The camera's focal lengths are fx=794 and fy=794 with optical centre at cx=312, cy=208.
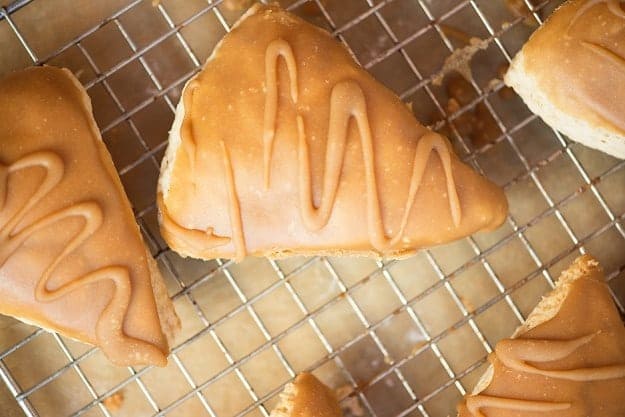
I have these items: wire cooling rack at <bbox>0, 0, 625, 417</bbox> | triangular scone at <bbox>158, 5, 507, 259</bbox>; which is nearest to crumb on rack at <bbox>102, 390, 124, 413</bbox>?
wire cooling rack at <bbox>0, 0, 625, 417</bbox>

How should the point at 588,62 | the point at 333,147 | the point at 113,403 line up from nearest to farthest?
1. the point at 333,147
2. the point at 588,62
3. the point at 113,403

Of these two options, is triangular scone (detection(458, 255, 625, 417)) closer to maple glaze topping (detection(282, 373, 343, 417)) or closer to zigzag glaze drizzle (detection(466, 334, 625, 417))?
zigzag glaze drizzle (detection(466, 334, 625, 417))

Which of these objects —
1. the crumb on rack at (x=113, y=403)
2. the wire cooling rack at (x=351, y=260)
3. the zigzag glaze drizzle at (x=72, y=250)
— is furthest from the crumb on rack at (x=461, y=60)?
the crumb on rack at (x=113, y=403)

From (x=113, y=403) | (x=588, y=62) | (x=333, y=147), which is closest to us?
(x=333, y=147)

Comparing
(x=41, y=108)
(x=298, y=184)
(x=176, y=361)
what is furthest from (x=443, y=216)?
(x=41, y=108)

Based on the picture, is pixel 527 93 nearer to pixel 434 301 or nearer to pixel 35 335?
pixel 434 301

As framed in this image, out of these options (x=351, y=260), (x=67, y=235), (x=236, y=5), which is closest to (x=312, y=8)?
(x=236, y=5)

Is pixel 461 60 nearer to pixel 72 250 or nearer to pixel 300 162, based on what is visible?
pixel 300 162
